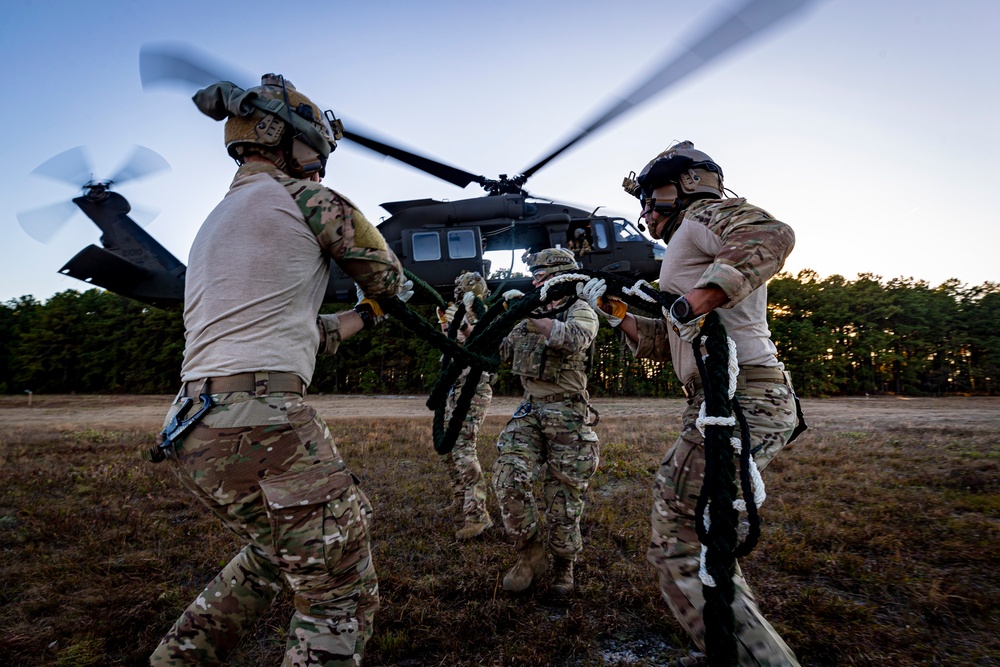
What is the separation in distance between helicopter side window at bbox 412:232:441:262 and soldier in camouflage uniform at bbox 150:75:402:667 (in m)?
8.23

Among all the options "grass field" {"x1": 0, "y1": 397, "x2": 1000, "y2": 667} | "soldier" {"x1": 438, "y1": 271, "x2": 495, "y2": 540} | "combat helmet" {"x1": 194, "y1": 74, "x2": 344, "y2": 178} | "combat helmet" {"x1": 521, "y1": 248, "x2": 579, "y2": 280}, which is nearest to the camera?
"combat helmet" {"x1": 194, "y1": 74, "x2": 344, "y2": 178}

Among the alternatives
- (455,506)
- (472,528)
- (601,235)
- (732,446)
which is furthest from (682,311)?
(601,235)

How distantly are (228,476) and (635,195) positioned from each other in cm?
239

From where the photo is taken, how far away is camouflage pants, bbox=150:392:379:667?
1.81 m

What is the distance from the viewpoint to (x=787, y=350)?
85.1 ft

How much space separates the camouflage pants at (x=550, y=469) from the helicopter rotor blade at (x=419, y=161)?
465 cm

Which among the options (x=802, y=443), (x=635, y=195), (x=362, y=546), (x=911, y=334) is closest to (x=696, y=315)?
(x=635, y=195)

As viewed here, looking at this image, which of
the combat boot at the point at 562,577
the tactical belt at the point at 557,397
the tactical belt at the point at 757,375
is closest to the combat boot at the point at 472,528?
the combat boot at the point at 562,577

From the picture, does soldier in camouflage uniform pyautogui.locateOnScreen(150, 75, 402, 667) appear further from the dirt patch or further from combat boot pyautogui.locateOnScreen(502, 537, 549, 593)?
the dirt patch

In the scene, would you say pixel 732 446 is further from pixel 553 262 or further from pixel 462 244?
pixel 462 244

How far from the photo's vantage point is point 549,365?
13.5ft

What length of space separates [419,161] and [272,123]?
5.82m

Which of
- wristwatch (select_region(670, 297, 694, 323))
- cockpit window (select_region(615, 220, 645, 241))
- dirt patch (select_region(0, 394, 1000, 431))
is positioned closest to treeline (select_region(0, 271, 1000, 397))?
dirt patch (select_region(0, 394, 1000, 431))

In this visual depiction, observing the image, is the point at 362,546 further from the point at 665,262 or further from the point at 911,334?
the point at 911,334
